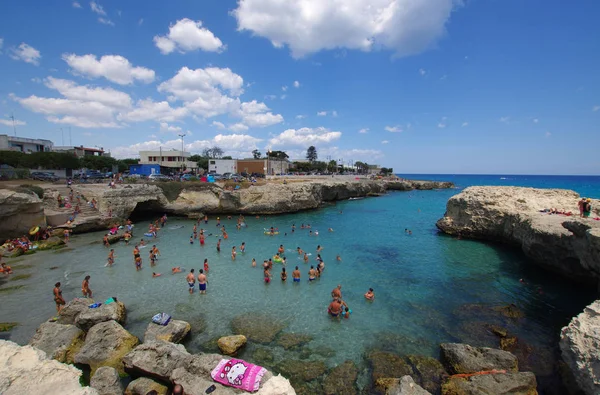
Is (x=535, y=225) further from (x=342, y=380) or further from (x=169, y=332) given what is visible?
(x=169, y=332)

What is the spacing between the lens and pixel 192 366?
321 inches

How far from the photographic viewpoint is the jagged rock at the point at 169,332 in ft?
32.7

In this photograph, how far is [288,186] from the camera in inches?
1601

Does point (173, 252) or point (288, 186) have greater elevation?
point (288, 186)

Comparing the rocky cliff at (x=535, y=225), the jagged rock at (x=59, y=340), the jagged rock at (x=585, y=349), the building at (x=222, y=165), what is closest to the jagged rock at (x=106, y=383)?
the jagged rock at (x=59, y=340)

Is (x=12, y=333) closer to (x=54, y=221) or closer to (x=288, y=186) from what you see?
(x=54, y=221)

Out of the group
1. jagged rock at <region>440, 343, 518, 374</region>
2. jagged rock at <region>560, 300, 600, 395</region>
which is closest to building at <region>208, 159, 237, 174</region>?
jagged rock at <region>440, 343, 518, 374</region>

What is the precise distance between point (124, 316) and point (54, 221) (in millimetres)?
20241

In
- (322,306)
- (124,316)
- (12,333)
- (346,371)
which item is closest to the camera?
(346,371)

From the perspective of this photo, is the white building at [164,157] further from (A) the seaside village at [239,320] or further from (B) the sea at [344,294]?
(B) the sea at [344,294]

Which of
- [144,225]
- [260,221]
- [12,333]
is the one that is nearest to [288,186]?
[260,221]

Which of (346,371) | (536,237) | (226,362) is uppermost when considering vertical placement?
(536,237)

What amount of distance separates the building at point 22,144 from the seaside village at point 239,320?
1241 inches

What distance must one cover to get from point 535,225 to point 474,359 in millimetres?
12452
